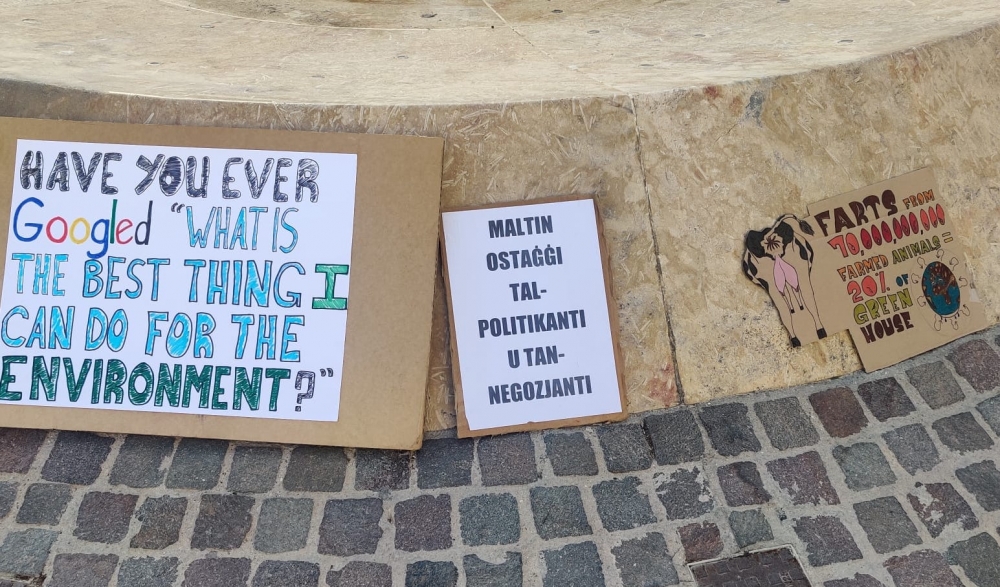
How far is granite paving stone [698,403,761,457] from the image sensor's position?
324 cm

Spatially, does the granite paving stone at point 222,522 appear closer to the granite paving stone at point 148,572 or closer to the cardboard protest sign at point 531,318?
the granite paving stone at point 148,572

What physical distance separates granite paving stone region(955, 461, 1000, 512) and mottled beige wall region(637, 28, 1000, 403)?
2.02ft

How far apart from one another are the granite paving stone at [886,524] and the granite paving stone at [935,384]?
0.62 m

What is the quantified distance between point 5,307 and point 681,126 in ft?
9.72

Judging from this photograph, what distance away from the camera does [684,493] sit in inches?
121

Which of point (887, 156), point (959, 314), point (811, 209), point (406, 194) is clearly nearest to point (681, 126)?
point (811, 209)

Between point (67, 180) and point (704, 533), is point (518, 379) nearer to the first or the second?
point (704, 533)

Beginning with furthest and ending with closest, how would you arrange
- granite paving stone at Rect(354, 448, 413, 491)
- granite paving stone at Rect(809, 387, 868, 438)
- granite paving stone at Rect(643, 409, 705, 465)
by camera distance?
granite paving stone at Rect(809, 387, 868, 438)
granite paving stone at Rect(643, 409, 705, 465)
granite paving stone at Rect(354, 448, 413, 491)

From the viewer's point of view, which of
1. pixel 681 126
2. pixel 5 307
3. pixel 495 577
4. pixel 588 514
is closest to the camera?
pixel 495 577

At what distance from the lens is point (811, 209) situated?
3572 millimetres

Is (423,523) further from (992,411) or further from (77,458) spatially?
(992,411)

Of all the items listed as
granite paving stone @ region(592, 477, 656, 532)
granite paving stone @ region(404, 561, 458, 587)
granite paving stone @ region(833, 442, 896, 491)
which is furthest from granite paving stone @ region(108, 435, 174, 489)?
granite paving stone @ region(833, 442, 896, 491)

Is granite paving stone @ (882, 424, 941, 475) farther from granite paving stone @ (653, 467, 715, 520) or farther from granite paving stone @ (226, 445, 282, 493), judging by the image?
granite paving stone @ (226, 445, 282, 493)

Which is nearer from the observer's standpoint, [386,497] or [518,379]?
[386,497]
